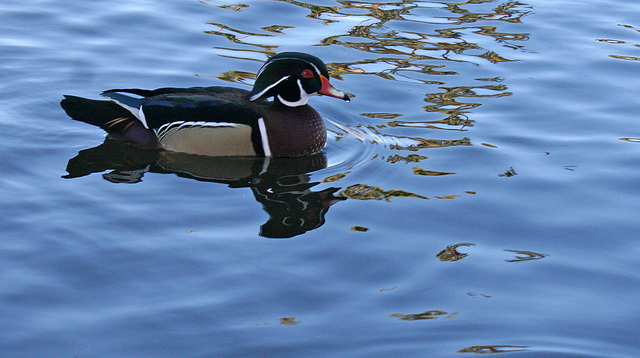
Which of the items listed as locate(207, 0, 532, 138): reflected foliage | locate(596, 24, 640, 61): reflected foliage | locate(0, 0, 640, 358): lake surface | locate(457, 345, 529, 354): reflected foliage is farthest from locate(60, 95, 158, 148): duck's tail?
locate(596, 24, 640, 61): reflected foliage

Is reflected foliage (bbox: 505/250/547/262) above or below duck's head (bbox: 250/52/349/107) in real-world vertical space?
below

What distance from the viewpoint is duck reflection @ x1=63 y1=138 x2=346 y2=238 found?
6.09m

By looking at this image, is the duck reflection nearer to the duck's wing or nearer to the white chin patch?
the duck's wing

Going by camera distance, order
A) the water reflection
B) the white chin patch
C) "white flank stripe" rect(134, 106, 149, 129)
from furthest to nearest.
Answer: the water reflection < the white chin patch < "white flank stripe" rect(134, 106, 149, 129)

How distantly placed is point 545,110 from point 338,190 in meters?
2.57

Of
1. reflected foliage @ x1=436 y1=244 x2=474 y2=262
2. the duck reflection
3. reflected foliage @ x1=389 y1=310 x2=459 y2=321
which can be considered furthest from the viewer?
the duck reflection

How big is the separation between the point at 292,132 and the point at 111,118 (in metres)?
1.46

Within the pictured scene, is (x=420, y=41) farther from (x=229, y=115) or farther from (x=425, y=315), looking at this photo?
(x=425, y=315)

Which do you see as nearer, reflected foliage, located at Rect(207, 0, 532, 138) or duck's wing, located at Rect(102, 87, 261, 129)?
duck's wing, located at Rect(102, 87, 261, 129)

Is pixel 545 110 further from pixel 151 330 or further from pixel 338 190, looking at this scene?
pixel 151 330

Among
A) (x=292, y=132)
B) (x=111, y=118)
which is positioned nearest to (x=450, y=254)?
(x=292, y=132)

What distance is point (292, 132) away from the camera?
7.20m

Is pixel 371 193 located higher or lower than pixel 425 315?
higher

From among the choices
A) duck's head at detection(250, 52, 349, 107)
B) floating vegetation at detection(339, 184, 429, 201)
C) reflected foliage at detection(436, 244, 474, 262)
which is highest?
duck's head at detection(250, 52, 349, 107)
